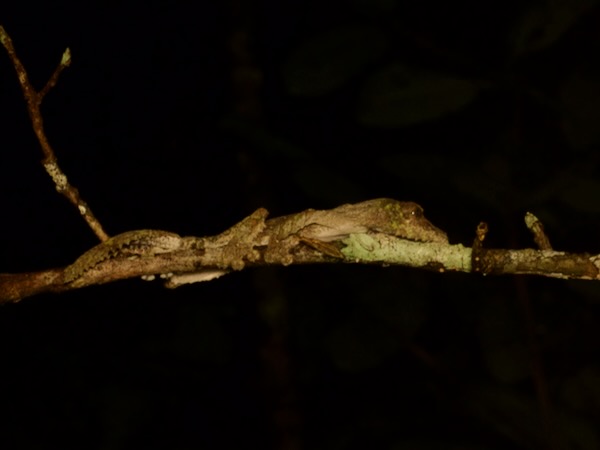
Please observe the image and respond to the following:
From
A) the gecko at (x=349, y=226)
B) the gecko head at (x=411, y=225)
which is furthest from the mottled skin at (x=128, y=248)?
the gecko head at (x=411, y=225)

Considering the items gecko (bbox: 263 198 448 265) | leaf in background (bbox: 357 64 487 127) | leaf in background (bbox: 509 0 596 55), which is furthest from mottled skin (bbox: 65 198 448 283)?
leaf in background (bbox: 509 0 596 55)

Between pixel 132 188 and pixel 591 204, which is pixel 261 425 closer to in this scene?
pixel 132 188

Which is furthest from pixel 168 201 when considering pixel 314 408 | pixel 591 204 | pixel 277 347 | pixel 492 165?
pixel 591 204

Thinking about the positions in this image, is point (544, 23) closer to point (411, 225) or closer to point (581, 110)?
point (581, 110)

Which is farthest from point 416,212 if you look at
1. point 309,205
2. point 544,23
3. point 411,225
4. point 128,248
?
point 309,205

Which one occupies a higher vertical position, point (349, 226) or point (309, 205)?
point (309, 205)

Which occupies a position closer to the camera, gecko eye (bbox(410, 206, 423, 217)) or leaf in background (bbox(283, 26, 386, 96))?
gecko eye (bbox(410, 206, 423, 217))

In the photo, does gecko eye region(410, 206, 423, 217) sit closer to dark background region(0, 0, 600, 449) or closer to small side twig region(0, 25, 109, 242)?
small side twig region(0, 25, 109, 242)

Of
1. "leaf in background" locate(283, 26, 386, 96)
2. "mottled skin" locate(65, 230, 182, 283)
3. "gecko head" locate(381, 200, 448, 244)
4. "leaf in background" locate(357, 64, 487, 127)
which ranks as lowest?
"gecko head" locate(381, 200, 448, 244)
